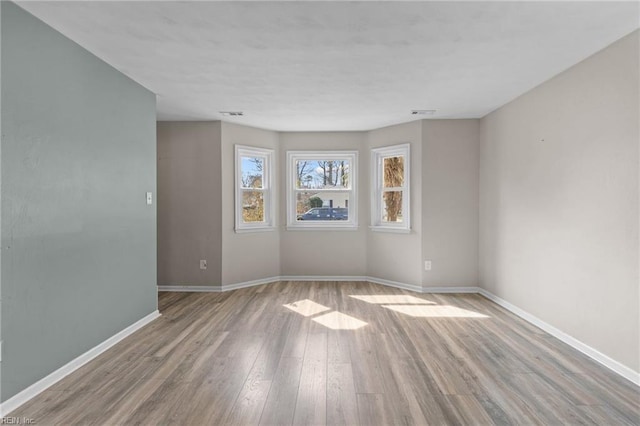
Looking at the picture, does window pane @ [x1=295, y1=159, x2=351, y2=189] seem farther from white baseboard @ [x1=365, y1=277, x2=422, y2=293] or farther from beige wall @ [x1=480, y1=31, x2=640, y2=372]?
beige wall @ [x1=480, y1=31, x2=640, y2=372]

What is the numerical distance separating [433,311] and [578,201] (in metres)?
1.82

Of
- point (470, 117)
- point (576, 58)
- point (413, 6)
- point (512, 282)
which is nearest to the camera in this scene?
point (413, 6)

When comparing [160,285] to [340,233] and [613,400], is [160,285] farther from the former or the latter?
[613,400]

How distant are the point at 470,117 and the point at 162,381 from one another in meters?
4.56

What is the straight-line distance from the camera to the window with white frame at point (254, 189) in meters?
4.94

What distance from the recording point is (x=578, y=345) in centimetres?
279

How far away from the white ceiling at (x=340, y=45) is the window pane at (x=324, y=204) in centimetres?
193

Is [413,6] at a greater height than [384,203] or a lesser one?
greater

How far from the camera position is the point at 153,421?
1.87m

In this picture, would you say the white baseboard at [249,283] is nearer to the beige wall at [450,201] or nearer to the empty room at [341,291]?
the empty room at [341,291]

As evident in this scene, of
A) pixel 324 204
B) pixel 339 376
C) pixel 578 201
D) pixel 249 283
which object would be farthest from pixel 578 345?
pixel 249 283

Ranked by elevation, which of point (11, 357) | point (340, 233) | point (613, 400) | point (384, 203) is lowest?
point (613, 400)

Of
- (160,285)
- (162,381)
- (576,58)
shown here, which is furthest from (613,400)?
(160,285)

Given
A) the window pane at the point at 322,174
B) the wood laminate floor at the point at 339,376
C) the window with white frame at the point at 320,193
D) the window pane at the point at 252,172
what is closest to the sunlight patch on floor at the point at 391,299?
the wood laminate floor at the point at 339,376
